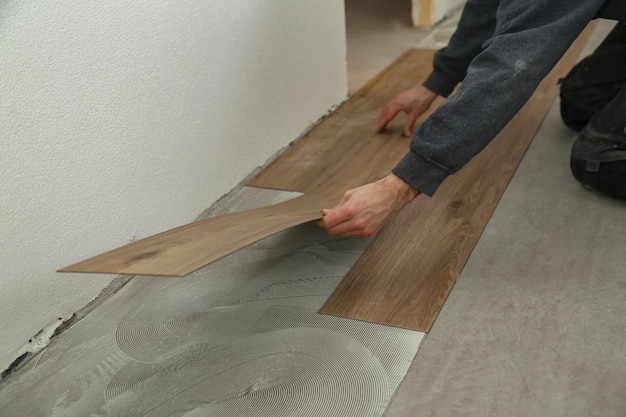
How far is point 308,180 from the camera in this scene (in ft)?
6.27

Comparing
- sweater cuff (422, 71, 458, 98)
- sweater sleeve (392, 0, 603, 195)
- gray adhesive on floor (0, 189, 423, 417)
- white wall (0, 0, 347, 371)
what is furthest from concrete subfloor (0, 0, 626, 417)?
sweater cuff (422, 71, 458, 98)

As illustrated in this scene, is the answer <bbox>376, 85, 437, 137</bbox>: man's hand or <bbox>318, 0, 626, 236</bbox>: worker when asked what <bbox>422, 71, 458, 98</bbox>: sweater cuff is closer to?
<bbox>376, 85, 437, 137</bbox>: man's hand

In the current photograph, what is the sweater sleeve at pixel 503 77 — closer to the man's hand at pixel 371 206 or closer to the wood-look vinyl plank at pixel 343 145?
the man's hand at pixel 371 206

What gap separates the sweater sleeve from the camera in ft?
4.09

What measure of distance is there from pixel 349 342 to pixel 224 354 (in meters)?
0.24

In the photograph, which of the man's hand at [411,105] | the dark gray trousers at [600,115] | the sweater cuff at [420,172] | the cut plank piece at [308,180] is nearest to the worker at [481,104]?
the sweater cuff at [420,172]

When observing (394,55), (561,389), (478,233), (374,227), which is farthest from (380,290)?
(394,55)

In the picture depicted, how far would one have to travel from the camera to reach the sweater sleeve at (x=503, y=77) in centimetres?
125

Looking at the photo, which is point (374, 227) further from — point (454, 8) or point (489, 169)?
point (454, 8)

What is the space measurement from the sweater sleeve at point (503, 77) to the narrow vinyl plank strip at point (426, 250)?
10.8 inches

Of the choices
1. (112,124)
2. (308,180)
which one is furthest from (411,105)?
(112,124)

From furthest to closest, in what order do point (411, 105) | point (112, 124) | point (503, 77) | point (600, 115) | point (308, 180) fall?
1. point (411, 105)
2. point (308, 180)
3. point (600, 115)
4. point (112, 124)
5. point (503, 77)

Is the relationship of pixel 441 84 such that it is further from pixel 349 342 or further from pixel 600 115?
pixel 349 342

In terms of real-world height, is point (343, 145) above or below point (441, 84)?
below
